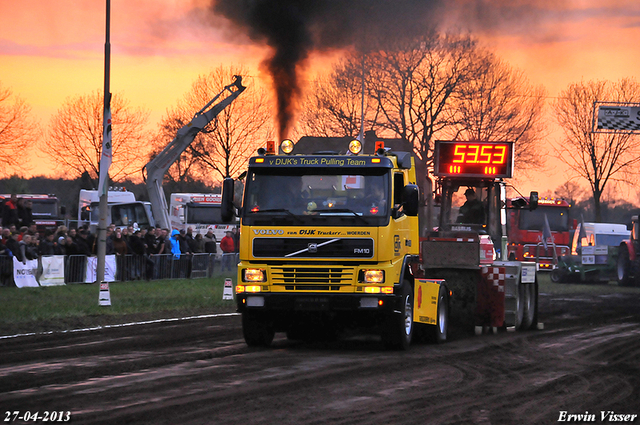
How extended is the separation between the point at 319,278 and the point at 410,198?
167cm

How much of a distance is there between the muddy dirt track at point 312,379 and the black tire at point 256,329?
0.22m

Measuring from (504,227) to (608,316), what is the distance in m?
4.25

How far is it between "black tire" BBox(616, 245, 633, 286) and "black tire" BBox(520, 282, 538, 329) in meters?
18.3

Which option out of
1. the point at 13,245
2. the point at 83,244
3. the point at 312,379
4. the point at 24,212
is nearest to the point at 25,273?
the point at 13,245

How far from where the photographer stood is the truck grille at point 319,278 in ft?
41.2

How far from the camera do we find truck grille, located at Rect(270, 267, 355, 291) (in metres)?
12.6

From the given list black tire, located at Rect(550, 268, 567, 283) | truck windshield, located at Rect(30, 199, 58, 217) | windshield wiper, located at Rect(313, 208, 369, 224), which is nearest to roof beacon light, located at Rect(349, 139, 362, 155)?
windshield wiper, located at Rect(313, 208, 369, 224)

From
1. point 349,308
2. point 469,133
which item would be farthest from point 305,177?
point 469,133

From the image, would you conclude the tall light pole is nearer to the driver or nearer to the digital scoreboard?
the digital scoreboard

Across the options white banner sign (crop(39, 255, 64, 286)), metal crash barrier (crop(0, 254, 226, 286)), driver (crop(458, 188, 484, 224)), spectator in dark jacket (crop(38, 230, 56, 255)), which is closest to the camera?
driver (crop(458, 188, 484, 224))

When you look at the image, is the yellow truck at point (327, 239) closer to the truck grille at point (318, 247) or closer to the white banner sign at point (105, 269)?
the truck grille at point (318, 247)

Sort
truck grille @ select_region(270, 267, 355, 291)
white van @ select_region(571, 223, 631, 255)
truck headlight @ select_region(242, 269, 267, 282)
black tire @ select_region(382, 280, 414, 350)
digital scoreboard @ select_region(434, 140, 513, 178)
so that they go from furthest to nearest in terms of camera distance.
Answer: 1. white van @ select_region(571, 223, 631, 255)
2. digital scoreboard @ select_region(434, 140, 513, 178)
3. black tire @ select_region(382, 280, 414, 350)
4. truck headlight @ select_region(242, 269, 267, 282)
5. truck grille @ select_region(270, 267, 355, 291)

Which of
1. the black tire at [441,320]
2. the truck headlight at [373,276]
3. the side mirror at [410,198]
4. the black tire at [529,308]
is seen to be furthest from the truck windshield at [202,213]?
the truck headlight at [373,276]

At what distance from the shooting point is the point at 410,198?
1268 centimetres
